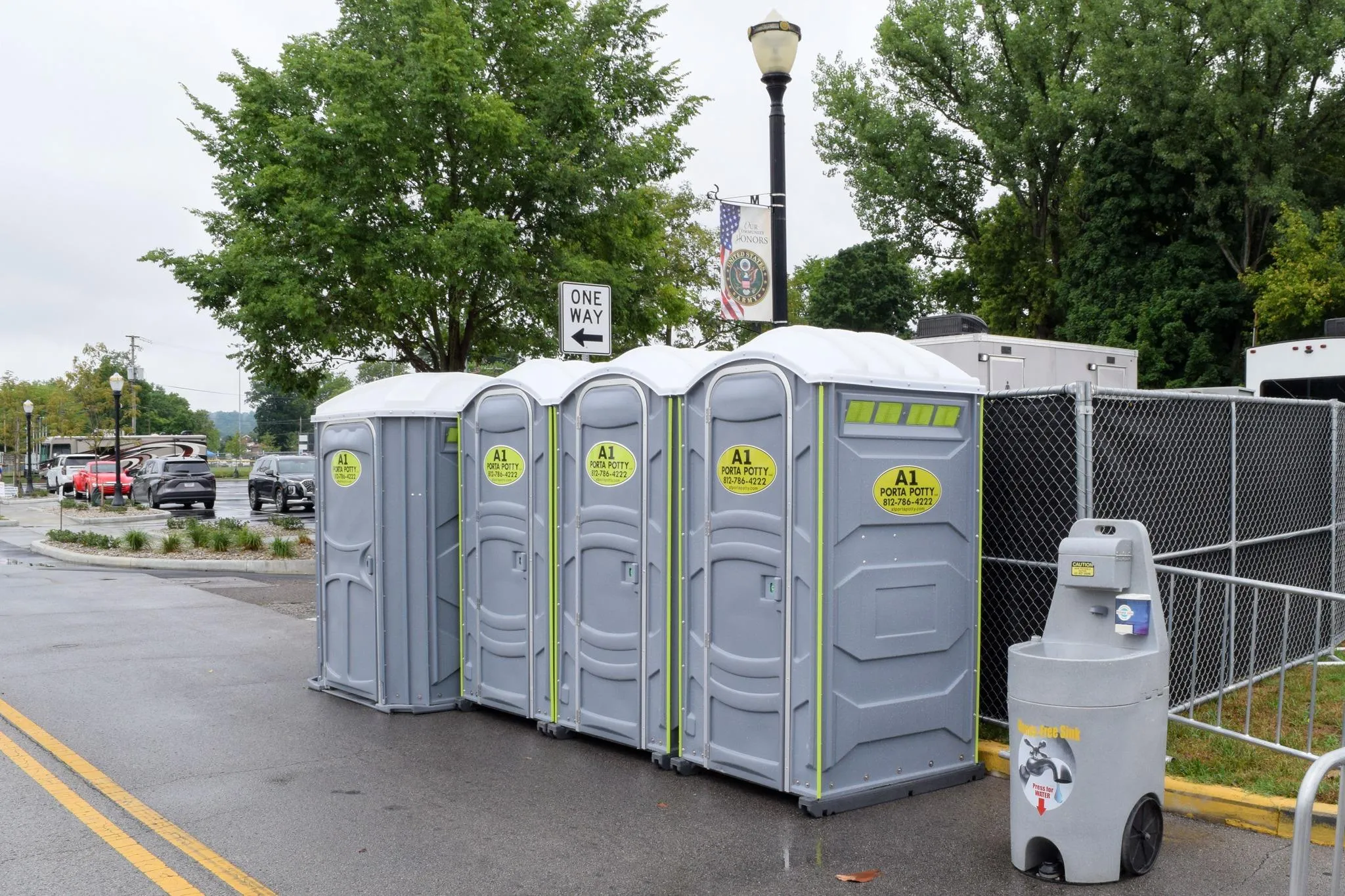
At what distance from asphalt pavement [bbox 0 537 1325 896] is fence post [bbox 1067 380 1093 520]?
67.3 inches

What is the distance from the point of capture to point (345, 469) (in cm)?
858

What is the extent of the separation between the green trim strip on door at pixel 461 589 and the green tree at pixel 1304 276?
66.4ft

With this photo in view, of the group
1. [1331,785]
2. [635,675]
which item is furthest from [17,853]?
[1331,785]

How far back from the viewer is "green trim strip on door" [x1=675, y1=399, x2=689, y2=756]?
652 cm

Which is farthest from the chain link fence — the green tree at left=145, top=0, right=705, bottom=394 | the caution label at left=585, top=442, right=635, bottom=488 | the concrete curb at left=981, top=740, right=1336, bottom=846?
the green tree at left=145, top=0, right=705, bottom=394

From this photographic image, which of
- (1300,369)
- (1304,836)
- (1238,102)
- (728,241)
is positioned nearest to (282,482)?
(728,241)

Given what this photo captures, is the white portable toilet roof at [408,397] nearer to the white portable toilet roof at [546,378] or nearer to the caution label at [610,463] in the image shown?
the white portable toilet roof at [546,378]

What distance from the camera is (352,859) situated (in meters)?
5.20

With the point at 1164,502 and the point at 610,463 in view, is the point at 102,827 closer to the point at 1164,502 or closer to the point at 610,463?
the point at 610,463

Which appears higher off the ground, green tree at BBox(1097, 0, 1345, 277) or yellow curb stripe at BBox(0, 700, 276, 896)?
green tree at BBox(1097, 0, 1345, 277)

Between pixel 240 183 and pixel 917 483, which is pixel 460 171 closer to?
pixel 240 183

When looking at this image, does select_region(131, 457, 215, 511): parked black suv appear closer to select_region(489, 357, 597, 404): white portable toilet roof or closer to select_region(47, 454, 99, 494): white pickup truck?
select_region(47, 454, 99, 494): white pickup truck

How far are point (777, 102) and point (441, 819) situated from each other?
251 inches

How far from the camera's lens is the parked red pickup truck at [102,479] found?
37906mm
